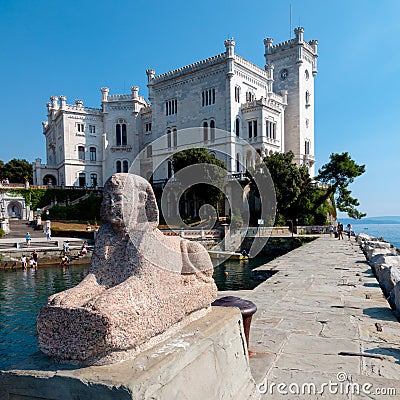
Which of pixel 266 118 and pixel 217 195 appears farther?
pixel 266 118

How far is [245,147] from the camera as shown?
3847 centimetres

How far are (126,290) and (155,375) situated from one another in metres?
0.64

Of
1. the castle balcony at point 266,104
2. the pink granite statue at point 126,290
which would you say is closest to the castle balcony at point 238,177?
the castle balcony at point 266,104

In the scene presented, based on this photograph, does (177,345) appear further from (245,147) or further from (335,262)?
(245,147)

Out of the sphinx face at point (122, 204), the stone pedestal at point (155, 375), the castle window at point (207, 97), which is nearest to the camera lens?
the stone pedestal at point (155, 375)

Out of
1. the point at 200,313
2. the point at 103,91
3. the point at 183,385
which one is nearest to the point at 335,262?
the point at 200,313

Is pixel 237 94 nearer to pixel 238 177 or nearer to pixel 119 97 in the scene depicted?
pixel 238 177

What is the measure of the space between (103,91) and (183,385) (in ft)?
163

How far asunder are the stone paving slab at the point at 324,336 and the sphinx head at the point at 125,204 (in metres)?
2.15

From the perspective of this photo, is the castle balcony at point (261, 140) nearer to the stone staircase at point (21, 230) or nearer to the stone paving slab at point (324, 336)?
the stone staircase at point (21, 230)

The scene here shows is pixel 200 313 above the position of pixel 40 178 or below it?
below

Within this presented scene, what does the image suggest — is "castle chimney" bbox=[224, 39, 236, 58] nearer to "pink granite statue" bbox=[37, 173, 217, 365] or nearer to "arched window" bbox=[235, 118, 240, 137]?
"arched window" bbox=[235, 118, 240, 137]

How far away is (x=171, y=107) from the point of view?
42906 mm

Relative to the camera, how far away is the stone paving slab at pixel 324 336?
3830 millimetres
